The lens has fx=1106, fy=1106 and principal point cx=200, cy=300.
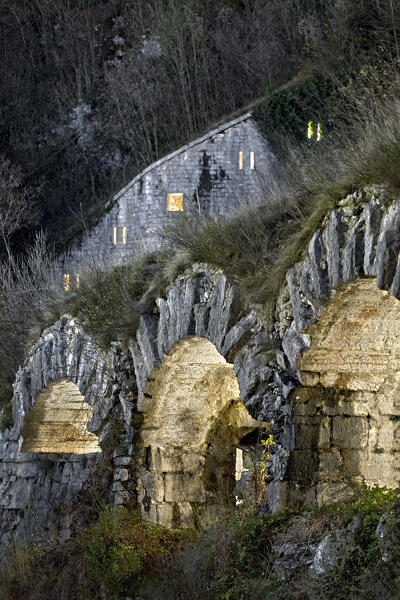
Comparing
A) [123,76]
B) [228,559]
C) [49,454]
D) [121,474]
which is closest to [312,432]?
[228,559]

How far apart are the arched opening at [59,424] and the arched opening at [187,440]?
8.66 ft

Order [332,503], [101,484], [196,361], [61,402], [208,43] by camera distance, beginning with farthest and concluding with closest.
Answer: [208,43]
[61,402]
[101,484]
[196,361]
[332,503]

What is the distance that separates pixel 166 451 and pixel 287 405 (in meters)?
3.14

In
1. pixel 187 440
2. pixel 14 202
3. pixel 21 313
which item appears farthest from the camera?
pixel 14 202

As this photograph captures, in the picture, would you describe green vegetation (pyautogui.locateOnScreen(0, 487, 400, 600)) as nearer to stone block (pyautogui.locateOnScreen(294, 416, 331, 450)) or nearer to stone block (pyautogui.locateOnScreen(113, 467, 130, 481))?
stone block (pyautogui.locateOnScreen(113, 467, 130, 481))

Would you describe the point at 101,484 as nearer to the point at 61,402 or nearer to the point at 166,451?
the point at 166,451

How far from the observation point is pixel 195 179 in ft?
107

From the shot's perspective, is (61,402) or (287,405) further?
(61,402)

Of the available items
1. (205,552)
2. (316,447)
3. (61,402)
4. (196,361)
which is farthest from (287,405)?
(61,402)

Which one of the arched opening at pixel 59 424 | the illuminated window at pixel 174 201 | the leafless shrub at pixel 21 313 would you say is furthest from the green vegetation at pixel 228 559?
the illuminated window at pixel 174 201

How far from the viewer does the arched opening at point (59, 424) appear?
15055 mm

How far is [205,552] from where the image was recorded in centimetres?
1009

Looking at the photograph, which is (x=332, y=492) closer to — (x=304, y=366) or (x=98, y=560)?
(x=304, y=366)

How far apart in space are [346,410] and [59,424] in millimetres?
6496
